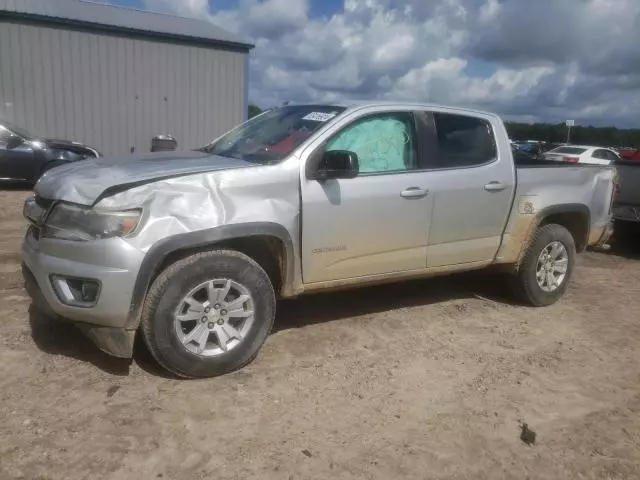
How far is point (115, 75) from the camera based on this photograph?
14.1 m

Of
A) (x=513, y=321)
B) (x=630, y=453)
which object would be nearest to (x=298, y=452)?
(x=630, y=453)

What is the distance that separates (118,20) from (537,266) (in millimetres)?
12629

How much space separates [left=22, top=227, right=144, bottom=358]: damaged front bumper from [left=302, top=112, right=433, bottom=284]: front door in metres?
1.18

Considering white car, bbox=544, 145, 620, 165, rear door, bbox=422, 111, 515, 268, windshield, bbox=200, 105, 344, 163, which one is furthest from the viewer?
white car, bbox=544, 145, 620, 165

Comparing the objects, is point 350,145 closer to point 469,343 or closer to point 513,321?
point 469,343

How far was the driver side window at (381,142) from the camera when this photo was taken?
4.18 m

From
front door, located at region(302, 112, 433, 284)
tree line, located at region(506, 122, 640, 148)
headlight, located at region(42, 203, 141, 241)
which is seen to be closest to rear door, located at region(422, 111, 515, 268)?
front door, located at region(302, 112, 433, 284)

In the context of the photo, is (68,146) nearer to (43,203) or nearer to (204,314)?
(43,203)

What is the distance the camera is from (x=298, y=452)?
9.41ft

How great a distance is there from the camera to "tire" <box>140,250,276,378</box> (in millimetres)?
3348

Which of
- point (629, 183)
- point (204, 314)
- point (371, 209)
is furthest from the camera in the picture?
point (629, 183)

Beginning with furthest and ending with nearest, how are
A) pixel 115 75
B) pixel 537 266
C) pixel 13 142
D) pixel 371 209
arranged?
pixel 115 75, pixel 13 142, pixel 537 266, pixel 371 209

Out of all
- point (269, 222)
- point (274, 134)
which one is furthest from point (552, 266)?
point (269, 222)

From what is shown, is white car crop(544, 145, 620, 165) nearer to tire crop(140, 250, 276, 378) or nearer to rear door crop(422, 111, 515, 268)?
rear door crop(422, 111, 515, 268)
